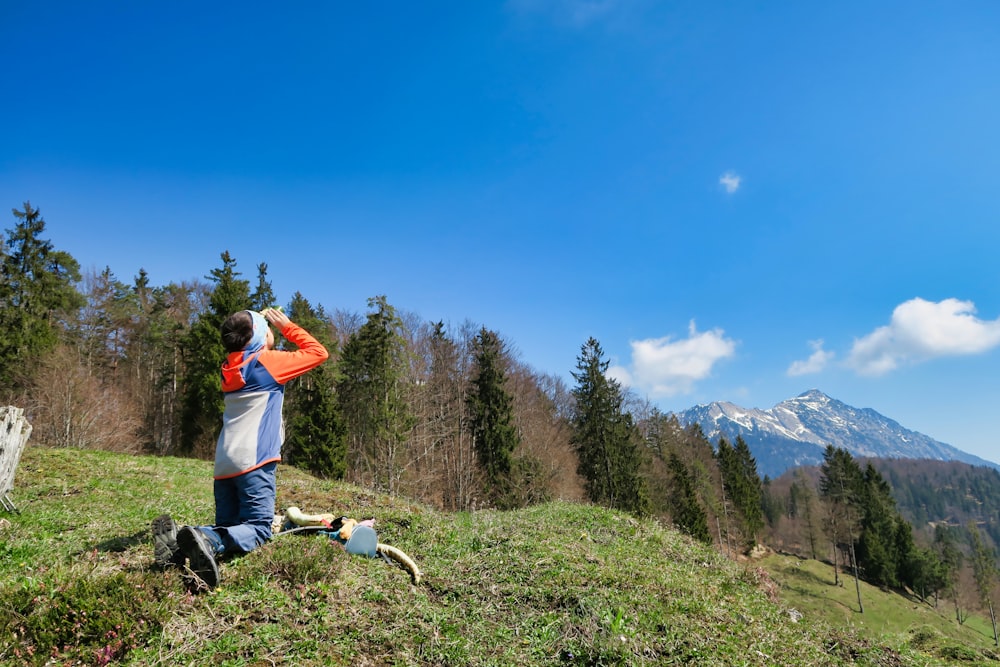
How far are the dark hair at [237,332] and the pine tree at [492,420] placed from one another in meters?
24.3

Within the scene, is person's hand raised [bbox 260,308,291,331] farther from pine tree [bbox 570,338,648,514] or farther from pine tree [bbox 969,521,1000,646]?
pine tree [bbox 969,521,1000,646]

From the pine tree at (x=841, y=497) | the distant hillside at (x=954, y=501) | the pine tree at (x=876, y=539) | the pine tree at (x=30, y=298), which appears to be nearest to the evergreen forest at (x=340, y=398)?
the pine tree at (x=30, y=298)

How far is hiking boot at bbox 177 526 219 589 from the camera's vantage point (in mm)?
3631

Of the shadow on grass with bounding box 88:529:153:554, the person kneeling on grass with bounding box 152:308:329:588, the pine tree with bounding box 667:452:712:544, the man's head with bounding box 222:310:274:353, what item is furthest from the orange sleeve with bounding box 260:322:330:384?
the pine tree with bounding box 667:452:712:544

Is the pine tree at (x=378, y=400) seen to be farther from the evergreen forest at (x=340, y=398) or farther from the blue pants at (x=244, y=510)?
the blue pants at (x=244, y=510)

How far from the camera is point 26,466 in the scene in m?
9.65

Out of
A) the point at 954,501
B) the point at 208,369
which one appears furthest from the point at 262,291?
the point at 954,501

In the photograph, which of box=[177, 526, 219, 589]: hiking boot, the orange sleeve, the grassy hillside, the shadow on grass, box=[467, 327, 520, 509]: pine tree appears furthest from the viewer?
box=[467, 327, 520, 509]: pine tree

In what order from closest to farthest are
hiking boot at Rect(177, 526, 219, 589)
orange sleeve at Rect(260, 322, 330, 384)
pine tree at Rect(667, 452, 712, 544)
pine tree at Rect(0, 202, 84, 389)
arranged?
1. hiking boot at Rect(177, 526, 219, 589)
2. orange sleeve at Rect(260, 322, 330, 384)
3. pine tree at Rect(0, 202, 84, 389)
4. pine tree at Rect(667, 452, 712, 544)

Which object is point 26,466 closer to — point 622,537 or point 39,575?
point 39,575

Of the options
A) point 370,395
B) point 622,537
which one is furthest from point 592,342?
point 622,537

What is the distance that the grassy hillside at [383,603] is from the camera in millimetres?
3150

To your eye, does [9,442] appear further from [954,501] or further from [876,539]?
[954,501]

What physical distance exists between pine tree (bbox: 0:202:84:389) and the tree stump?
66.2 ft
